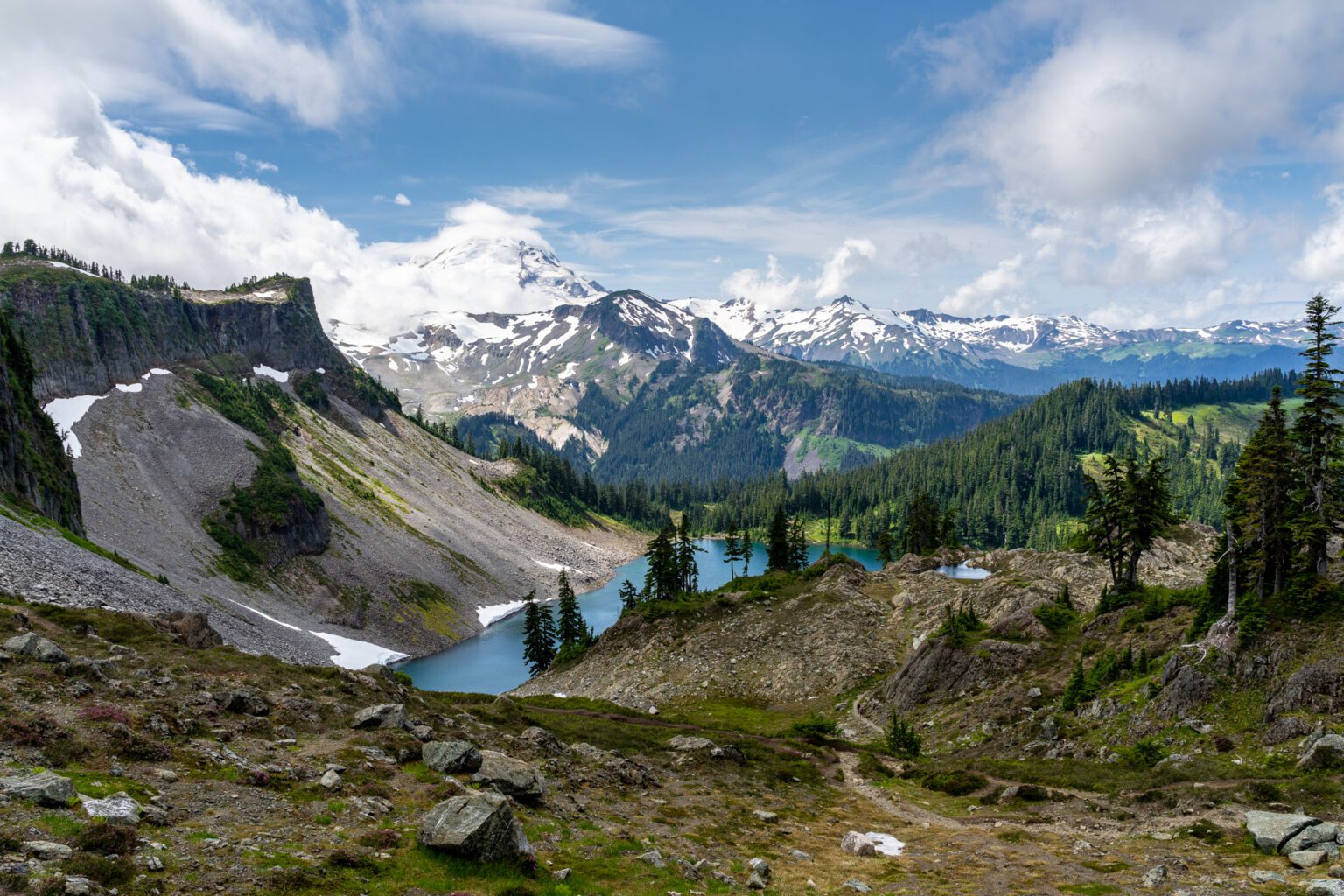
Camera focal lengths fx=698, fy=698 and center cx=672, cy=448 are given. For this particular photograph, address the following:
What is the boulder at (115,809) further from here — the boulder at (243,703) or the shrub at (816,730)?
the shrub at (816,730)

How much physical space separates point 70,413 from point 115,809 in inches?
5667

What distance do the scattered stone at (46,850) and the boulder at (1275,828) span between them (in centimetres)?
3711

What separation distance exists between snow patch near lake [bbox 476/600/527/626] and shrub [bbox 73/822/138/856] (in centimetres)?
13290

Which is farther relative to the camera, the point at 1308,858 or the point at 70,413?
the point at 70,413

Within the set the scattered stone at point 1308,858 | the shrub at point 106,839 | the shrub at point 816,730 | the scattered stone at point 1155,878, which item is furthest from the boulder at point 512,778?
the shrub at point 816,730

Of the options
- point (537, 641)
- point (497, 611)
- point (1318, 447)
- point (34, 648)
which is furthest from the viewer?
point (497, 611)

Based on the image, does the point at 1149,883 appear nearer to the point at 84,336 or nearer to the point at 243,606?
the point at 243,606

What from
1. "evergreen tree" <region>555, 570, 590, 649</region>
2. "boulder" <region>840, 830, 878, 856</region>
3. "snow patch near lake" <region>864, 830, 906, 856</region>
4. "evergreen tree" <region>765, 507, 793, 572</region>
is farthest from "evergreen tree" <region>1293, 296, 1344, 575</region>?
"evergreen tree" <region>555, 570, 590, 649</region>

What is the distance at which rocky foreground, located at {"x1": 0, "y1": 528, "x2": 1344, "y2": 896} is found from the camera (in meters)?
19.4

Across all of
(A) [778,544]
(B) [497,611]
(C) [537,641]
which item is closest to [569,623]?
(C) [537,641]

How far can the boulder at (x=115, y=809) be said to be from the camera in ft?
59.2

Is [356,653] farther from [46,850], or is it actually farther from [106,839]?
[46,850]

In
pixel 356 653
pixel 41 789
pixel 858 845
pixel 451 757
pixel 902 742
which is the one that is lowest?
pixel 356 653

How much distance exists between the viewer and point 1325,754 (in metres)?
31.2
